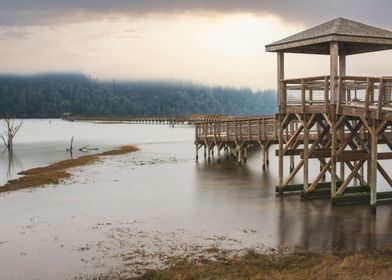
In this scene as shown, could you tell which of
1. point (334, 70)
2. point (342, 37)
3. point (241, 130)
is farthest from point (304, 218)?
point (241, 130)

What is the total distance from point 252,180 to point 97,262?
1642cm

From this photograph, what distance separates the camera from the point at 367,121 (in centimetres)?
1769

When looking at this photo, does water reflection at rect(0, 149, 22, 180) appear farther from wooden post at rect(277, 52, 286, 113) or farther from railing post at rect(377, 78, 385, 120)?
railing post at rect(377, 78, 385, 120)

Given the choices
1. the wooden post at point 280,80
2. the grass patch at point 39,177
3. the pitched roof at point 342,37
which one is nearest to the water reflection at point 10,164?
the grass patch at point 39,177

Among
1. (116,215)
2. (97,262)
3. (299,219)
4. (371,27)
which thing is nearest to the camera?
(97,262)

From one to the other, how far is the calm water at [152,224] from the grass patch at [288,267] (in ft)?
3.63

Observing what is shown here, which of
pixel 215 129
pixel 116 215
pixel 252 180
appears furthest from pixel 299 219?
pixel 215 129

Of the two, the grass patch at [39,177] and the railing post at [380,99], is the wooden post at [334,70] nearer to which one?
the railing post at [380,99]

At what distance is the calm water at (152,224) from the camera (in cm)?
1331

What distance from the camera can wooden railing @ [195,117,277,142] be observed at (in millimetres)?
32594

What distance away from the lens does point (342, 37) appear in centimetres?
1892

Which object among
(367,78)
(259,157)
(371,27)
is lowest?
(259,157)

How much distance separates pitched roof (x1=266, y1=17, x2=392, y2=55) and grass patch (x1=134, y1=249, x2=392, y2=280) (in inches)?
365

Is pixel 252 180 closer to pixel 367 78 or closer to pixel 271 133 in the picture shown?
pixel 271 133
